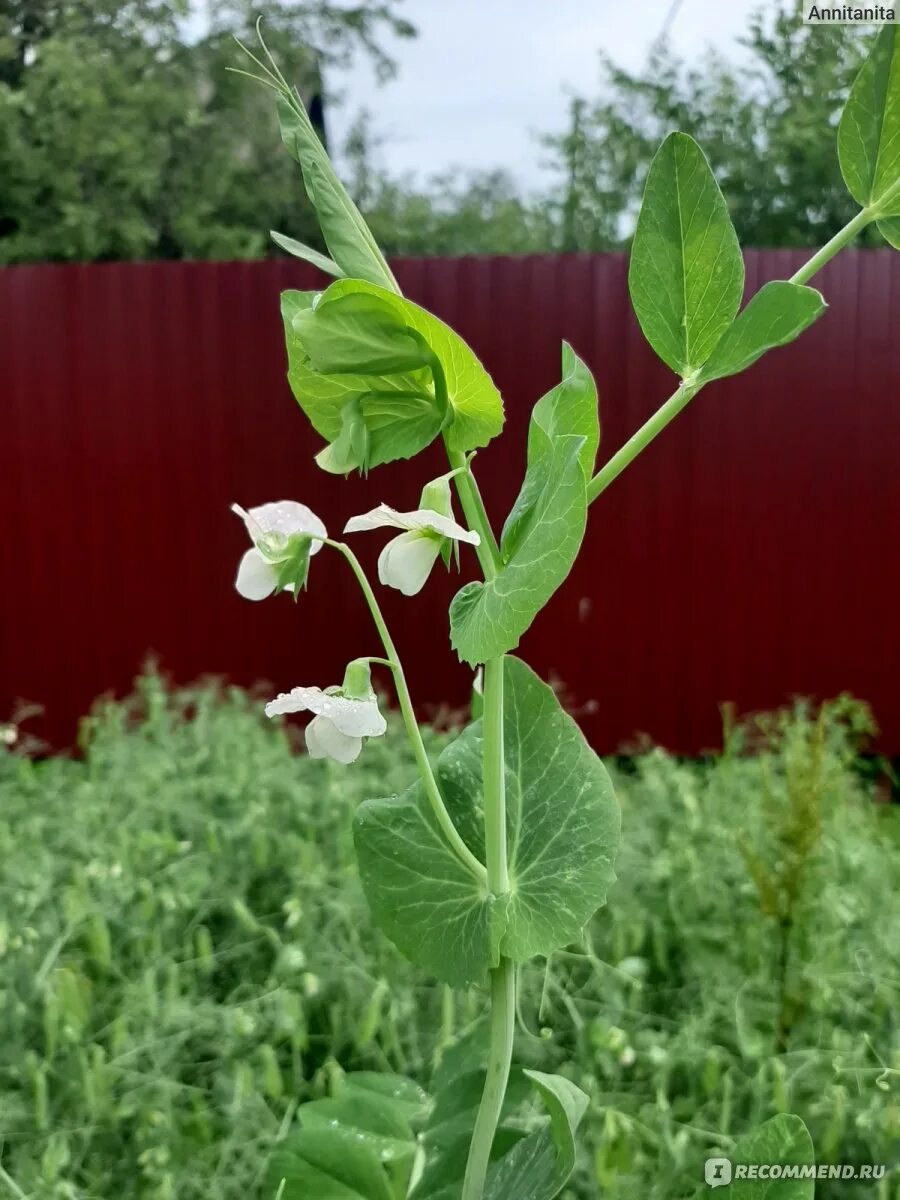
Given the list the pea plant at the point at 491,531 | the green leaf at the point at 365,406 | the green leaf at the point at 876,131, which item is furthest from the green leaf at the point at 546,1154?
the green leaf at the point at 876,131

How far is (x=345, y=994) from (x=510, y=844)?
0.63m

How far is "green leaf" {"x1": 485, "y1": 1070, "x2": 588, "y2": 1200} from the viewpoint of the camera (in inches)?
14.7

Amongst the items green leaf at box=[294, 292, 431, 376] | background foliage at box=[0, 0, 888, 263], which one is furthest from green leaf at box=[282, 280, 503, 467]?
background foliage at box=[0, 0, 888, 263]

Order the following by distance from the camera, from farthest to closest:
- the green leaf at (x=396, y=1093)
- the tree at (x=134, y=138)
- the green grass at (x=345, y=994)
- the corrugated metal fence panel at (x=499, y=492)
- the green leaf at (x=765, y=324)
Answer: the tree at (x=134, y=138), the corrugated metal fence panel at (x=499, y=492), the green grass at (x=345, y=994), the green leaf at (x=396, y=1093), the green leaf at (x=765, y=324)

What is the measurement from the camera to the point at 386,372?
1.18 ft

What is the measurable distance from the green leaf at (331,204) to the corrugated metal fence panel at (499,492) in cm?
219

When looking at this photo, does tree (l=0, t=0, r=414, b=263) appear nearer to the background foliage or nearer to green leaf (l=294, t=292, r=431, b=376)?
the background foliage

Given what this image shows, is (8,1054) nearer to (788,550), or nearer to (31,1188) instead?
(31,1188)

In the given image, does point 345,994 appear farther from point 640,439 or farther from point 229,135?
point 229,135

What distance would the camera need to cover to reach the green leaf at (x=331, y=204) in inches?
14.5

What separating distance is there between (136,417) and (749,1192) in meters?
2.63

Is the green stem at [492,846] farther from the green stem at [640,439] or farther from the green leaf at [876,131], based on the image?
the green leaf at [876,131]

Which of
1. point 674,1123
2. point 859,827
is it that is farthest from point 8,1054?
point 859,827

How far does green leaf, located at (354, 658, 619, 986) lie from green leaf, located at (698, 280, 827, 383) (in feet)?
0.52
